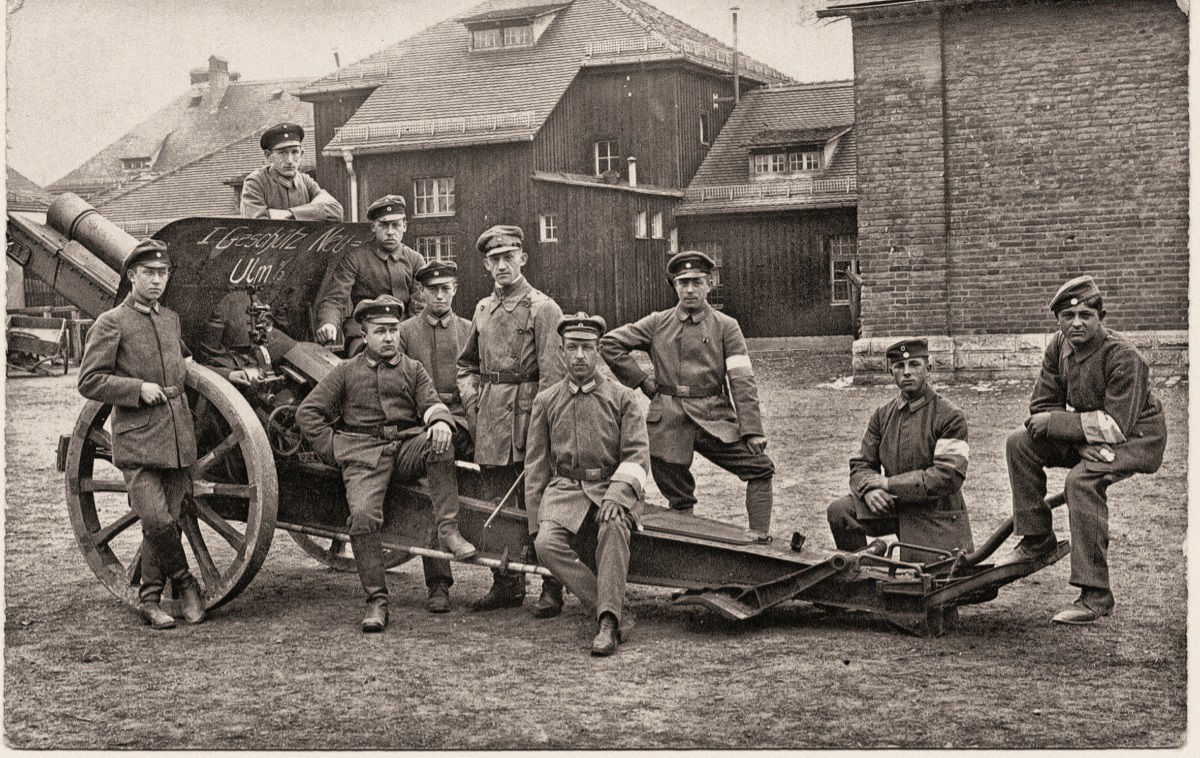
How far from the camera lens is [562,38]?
44.9 feet

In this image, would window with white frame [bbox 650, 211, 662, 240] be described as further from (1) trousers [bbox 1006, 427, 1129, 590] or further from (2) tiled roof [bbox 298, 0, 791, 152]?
(1) trousers [bbox 1006, 427, 1129, 590]

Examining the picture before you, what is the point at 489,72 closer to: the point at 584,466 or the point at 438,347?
the point at 438,347

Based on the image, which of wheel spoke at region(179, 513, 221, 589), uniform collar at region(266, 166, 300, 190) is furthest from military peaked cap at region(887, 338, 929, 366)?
uniform collar at region(266, 166, 300, 190)

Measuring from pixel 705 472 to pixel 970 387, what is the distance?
4.02 metres

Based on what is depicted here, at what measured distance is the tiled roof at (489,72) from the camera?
12688 millimetres

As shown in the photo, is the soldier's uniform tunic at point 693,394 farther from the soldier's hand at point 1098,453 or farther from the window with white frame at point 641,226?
the window with white frame at point 641,226

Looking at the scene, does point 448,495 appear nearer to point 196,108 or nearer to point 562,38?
point 196,108

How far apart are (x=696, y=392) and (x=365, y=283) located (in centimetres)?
181

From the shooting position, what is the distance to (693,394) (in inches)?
252

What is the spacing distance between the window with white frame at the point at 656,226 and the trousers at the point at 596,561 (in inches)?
599

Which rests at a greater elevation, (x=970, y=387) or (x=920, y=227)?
(x=920, y=227)

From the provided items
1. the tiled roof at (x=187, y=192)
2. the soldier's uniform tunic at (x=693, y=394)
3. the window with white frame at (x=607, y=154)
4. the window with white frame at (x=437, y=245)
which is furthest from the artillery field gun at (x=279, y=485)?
the window with white frame at (x=437, y=245)

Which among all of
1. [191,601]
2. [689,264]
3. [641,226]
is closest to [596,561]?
[689,264]

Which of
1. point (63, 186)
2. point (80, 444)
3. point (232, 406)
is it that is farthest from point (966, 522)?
point (63, 186)
